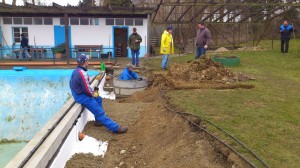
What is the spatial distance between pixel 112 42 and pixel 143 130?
14.9 m

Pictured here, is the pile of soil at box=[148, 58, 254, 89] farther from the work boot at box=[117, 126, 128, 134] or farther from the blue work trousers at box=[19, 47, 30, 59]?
the blue work trousers at box=[19, 47, 30, 59]

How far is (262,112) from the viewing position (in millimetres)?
6945

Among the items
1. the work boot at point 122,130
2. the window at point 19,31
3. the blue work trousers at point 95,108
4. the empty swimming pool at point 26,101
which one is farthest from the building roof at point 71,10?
the work boot at point 122,130

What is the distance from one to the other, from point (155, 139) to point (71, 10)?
14262 millimetres

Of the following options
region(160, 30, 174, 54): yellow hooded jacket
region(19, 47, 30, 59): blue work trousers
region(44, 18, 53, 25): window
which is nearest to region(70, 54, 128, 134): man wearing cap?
region(160, 30, 174, 54): yellow hooded jacket

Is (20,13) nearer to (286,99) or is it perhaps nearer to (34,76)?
(34,76)

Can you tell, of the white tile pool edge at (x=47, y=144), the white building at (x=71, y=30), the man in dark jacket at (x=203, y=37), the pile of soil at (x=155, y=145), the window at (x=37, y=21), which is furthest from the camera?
the window at (x=37, y=21)

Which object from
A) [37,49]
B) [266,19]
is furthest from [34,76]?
[266,19]

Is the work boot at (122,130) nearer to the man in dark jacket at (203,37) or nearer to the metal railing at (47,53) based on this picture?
the man in dark jacket at (203,37)

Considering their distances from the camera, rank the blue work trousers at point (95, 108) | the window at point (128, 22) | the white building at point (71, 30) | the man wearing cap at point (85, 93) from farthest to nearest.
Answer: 1. the window at point (128, 22)
2. the white building at point (71, 30)
3. the blue work trousers at point (95, 108)
4. the man wearing cap at point (85, 93)

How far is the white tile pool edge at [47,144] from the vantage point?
13.7ft

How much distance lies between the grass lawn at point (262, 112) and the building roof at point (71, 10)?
9.64 m

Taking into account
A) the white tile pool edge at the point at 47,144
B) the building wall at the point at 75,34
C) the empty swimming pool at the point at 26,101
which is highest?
the building wall at the point at 75,34

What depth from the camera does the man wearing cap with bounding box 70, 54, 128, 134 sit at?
261 inches
